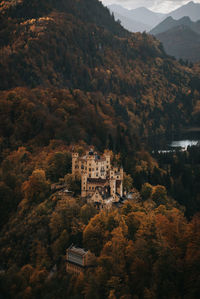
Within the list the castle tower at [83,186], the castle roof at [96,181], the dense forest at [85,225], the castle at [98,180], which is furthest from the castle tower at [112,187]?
the castle tower at [83,186]

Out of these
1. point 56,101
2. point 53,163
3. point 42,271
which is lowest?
point 42,271

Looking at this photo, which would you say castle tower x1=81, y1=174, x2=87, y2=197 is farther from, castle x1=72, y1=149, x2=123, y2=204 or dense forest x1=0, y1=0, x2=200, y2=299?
dense forest x1=0, y1=0, x2=200, y2=299

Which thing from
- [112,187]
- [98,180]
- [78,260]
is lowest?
[78,260]

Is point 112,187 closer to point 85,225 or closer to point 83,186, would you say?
point 83,186

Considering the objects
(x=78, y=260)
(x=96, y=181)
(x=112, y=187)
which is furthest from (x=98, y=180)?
(x=78, y=260)

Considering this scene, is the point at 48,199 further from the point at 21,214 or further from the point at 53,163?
the point at 53,163

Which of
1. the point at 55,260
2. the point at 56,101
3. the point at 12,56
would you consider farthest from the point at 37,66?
the point at 55,260

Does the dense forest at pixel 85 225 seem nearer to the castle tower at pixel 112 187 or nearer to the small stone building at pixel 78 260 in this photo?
the small stone building at pixel 78 260

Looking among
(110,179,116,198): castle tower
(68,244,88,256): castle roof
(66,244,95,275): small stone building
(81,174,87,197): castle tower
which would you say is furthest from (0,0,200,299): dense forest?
(110,179,116,198): castle tower
